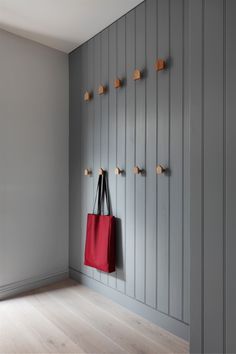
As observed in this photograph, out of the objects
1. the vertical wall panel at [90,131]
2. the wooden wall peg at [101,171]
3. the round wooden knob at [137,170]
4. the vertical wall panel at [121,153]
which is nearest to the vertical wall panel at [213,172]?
the round wooden knob at [137,170]

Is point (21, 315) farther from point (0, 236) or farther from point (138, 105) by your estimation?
point (138, 105)

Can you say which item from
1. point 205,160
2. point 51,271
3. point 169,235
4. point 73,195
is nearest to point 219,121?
point 205,160

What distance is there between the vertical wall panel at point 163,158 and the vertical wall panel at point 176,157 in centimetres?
4

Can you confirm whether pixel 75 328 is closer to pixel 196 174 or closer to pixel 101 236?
pixel 101 236

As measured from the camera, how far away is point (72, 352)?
1.68m

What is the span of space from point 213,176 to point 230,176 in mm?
65

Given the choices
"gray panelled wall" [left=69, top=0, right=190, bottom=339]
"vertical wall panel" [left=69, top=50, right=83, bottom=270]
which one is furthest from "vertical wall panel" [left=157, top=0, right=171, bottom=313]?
"vertical wall panel" [left=69, top=50, right=83, bottom=270]

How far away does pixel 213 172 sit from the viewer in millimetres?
1080

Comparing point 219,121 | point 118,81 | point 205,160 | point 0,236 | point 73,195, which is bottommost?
point 0,236

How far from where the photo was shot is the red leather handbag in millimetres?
2256

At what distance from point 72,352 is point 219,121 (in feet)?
5.19

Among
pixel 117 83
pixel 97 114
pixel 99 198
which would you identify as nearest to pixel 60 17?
pixel 117 83

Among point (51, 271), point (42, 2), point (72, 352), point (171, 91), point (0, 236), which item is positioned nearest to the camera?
point (72, 352)

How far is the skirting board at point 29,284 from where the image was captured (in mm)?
2430
